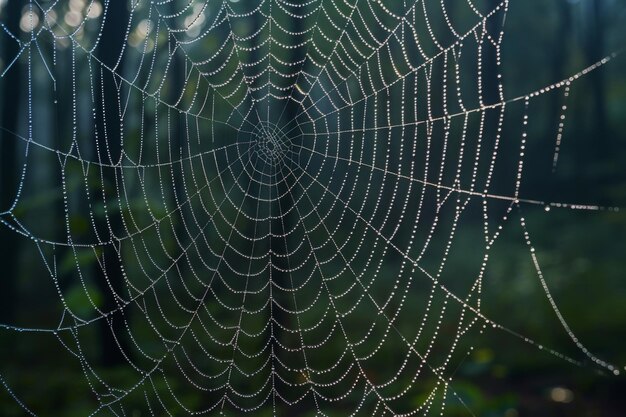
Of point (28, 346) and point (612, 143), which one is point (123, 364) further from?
point (612, 143)

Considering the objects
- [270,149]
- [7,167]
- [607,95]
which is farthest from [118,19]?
[607,95]

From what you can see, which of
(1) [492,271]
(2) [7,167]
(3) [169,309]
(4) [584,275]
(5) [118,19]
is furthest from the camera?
(3) [169,309]

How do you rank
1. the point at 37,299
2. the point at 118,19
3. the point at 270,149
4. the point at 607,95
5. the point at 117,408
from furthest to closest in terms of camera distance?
1. the point at 37,299
2. the point at 607,95
3. the point at 118,19
4. the point at 117,408
5. the point at 270,149

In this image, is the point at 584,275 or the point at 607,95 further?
the point at 607,95

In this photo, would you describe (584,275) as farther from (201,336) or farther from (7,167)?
(7,167)

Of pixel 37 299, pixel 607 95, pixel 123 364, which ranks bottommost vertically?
pixel 37 299

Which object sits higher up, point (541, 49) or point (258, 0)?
point (258, 0)

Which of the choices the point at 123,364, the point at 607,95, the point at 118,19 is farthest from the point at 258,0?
the point at 607,95
